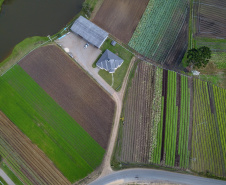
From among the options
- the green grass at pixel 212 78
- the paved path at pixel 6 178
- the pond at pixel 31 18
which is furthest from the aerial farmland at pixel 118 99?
the pond at pixel 31 18

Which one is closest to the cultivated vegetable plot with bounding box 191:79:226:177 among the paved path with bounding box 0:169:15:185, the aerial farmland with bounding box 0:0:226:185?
the aerial farmland with bounding box 0:0:226:185

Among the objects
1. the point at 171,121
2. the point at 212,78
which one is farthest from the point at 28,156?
the point at 212,78

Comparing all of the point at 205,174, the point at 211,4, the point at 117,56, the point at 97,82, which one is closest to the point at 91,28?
the point at 117,56

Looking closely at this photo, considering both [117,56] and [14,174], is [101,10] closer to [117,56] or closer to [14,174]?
[117,56]

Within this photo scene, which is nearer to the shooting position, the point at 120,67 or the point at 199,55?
the point at 199,55

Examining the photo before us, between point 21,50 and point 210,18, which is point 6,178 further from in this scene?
point 210,18

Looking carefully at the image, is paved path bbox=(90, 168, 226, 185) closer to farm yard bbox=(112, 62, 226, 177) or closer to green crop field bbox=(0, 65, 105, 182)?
farm yard bbox=(112, 62, 226, 177)
